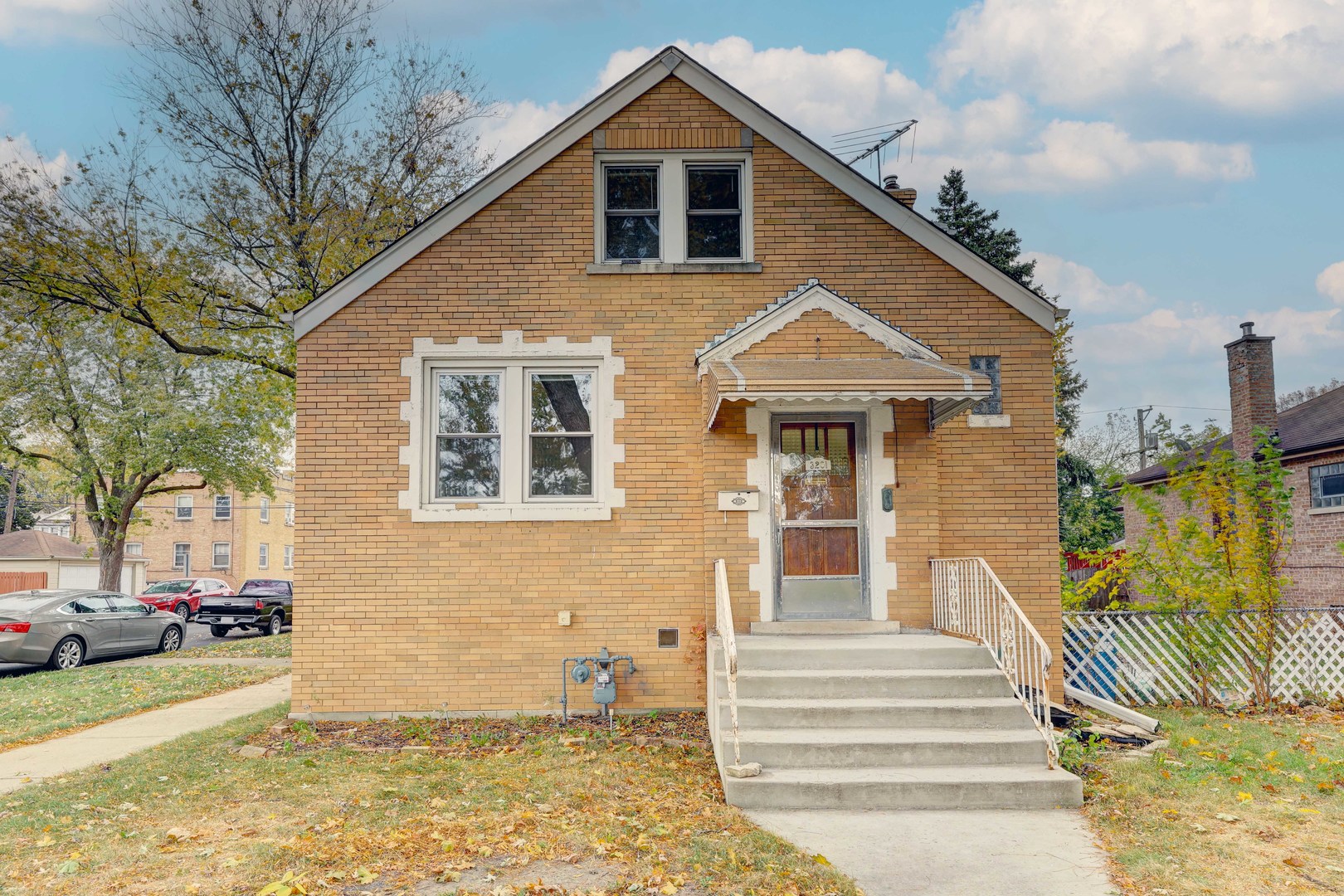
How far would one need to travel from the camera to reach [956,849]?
5152 millimetres

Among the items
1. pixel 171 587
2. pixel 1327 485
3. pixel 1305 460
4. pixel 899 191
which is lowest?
pixel 171 587

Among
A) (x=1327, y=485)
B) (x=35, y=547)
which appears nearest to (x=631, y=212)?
(x=1327, y=485)

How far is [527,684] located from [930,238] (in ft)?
20.7

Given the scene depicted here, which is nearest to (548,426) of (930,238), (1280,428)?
(930,238)

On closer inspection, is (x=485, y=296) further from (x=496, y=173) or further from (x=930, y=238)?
(x=930, y=238)

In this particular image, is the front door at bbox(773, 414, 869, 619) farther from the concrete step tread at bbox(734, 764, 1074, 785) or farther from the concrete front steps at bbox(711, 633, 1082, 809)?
the concrete step tread at bbox(734, 764, 1074, 785)

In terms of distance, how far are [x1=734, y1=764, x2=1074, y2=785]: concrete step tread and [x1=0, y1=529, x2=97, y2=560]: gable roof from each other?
127 feet

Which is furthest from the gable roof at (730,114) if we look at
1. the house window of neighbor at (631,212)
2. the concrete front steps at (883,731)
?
the concrete front steps at (883,731)

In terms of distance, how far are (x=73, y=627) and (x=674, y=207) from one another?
14313mm

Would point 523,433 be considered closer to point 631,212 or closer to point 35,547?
point 631,212

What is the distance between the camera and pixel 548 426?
29.9ft

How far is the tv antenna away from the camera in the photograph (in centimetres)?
1145

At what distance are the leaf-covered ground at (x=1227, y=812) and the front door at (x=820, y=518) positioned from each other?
2.78 meters

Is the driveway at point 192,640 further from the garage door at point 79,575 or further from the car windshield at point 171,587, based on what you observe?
the garage door at point 79,575
